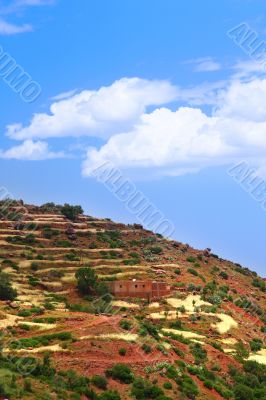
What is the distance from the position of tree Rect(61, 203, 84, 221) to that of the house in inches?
1682

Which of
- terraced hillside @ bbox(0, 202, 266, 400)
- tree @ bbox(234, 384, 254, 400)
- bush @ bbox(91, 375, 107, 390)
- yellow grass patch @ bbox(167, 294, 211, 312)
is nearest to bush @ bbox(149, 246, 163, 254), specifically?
terraced hillside @ bbox(0, 202, 266, 400)

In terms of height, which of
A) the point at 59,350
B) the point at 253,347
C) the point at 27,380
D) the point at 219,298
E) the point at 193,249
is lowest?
the point at 27,380

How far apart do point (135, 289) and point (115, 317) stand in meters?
24.6

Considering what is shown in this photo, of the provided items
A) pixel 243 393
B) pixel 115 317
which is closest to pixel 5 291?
pixel 115 317

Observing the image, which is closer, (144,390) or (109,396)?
(109,396)

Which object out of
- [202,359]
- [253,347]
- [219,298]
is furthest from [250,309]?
[202,359]

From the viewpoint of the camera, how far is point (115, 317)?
→ 4919cm

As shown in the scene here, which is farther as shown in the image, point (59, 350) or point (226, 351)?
point (226, 351)

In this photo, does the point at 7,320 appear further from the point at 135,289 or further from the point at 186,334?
the point at 135,289

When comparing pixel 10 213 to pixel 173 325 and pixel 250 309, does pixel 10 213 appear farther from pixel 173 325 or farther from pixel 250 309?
pixel 173 325

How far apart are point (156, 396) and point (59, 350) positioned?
628 cm

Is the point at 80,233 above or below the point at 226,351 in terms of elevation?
above

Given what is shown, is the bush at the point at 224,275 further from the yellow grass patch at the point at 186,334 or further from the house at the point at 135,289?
the yellow grass patch at the point at 186,334

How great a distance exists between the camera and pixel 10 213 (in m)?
111
